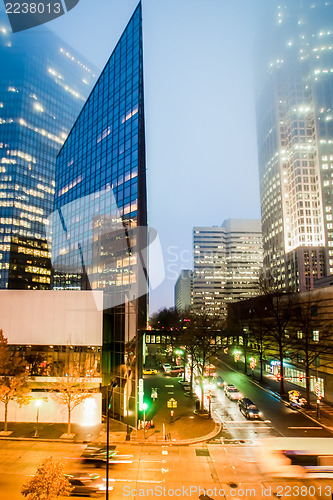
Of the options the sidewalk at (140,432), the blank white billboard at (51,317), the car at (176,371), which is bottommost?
the car at (176,371)

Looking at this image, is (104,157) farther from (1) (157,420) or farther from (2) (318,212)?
(2) (318,212)

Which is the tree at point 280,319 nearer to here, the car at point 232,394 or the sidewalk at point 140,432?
the car at point 232,394

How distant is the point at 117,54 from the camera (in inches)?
2191

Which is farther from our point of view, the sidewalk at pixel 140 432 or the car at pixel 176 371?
the car at pixel 176 371

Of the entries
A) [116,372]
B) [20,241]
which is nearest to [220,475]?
[116,372]

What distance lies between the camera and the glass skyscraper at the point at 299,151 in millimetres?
139250

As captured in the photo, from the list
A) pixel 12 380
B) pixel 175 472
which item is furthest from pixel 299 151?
pixel 175 472

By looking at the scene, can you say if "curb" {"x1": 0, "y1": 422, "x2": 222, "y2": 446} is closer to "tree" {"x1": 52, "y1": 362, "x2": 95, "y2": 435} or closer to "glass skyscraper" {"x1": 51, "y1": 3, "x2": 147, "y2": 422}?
"tree" {"x1": 52, "y1": 362, "x2": 95, "y2": 435}

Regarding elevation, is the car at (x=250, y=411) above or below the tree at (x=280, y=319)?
below

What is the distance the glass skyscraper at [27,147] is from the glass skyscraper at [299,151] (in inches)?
3988

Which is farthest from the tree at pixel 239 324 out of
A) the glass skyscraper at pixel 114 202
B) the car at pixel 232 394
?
the glass skyscraper at pixel 114 202

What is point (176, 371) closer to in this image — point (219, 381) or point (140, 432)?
point (219, 381)

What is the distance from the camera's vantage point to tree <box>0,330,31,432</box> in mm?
29297

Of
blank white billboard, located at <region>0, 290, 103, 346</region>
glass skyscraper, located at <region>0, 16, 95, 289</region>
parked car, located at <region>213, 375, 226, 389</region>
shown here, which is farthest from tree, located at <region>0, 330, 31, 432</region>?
glass skyscraper, located at <region>0, 16, 95, 289</region>
